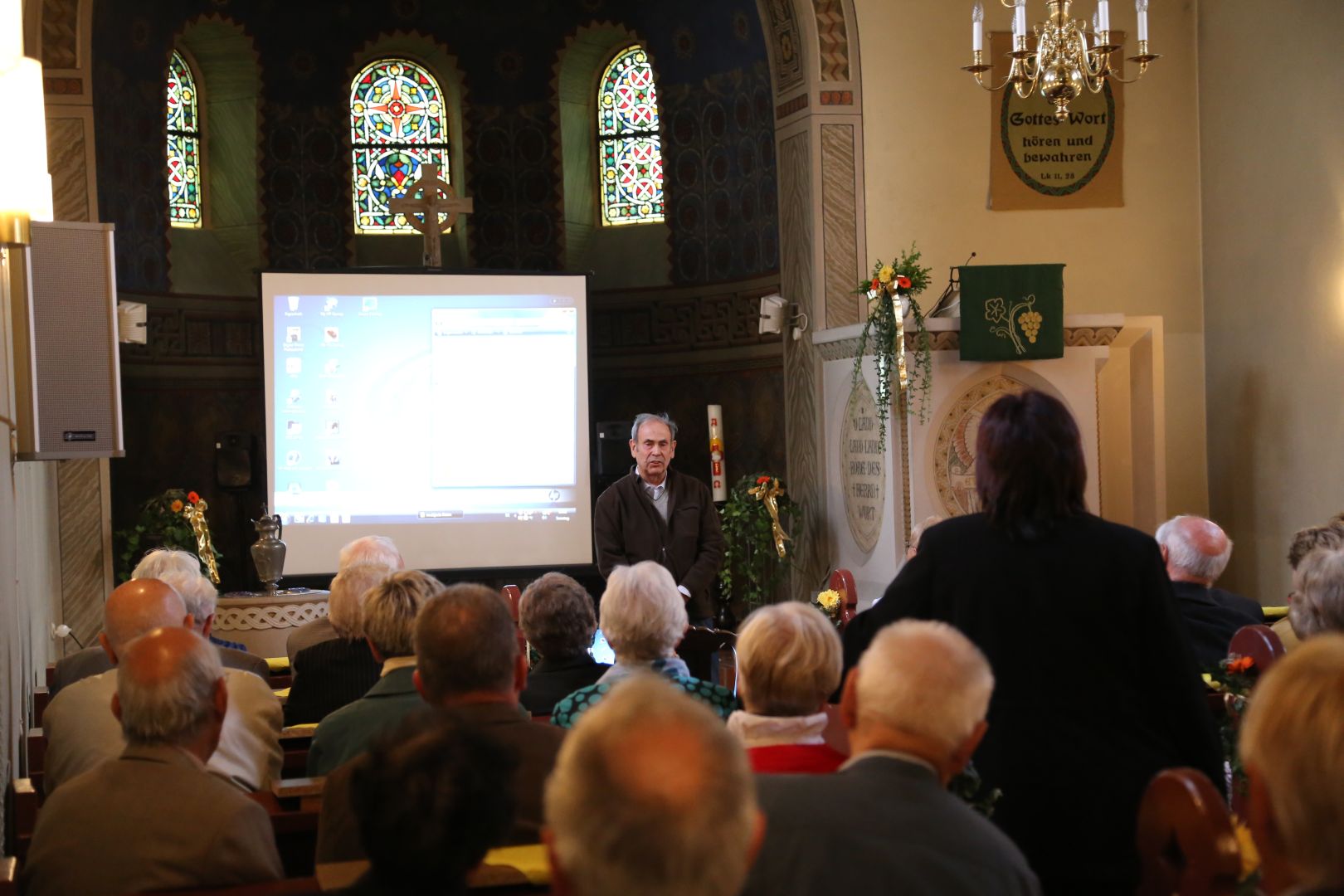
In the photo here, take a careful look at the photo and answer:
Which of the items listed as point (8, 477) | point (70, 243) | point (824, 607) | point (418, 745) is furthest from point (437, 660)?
point (70, 243)

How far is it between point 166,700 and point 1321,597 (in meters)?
2.36

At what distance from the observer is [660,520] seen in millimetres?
6945

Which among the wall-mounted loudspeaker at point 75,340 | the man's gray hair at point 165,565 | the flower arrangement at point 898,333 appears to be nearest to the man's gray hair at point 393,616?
the man's gray hair at point 165,565

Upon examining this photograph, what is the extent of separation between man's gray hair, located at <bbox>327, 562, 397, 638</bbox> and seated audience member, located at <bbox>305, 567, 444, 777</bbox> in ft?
1.64

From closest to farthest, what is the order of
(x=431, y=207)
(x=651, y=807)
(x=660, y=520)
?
(x=651, y=807), (x=660, y=520), (x=431, y=207)

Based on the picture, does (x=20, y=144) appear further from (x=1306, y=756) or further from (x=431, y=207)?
(x=431, y=207)

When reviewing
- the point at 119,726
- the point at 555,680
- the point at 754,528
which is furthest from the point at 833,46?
the point at 119,726

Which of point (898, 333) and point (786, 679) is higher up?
point (898, 333)

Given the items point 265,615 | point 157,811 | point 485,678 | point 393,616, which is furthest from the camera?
point 265,615

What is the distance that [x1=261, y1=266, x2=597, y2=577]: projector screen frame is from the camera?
905cm

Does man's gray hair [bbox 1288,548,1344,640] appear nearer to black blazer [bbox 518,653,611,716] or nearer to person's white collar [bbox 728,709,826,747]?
person's white collar [bbox 728,709,826,747]

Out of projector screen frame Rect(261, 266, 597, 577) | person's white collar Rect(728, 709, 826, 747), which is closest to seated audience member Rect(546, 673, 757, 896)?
person's white collar Rect(728, 709, 826, 747)

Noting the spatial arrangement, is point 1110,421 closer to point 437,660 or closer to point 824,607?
point 824,607

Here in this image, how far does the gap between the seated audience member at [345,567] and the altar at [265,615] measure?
336cm
